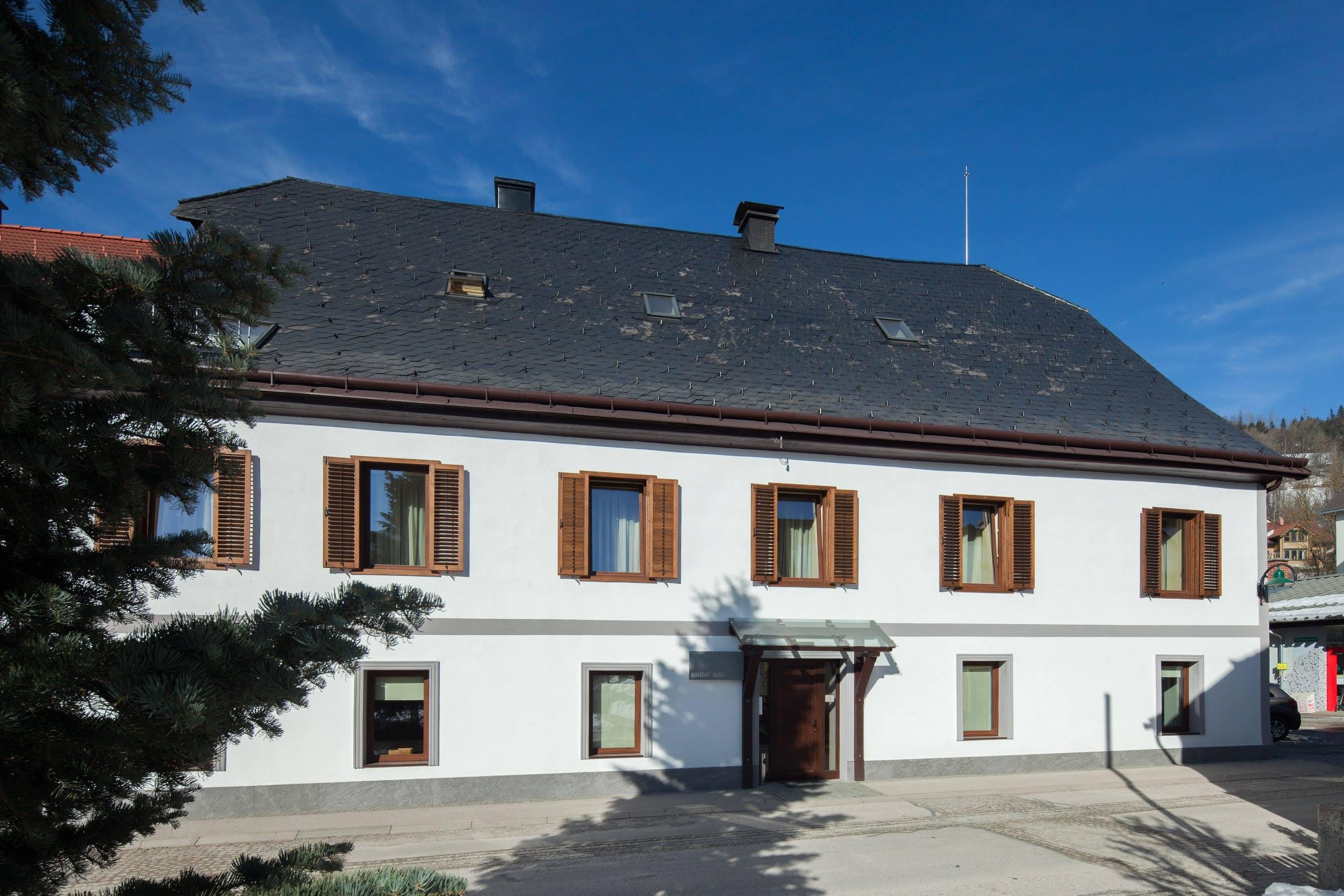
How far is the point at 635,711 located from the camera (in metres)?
13.2

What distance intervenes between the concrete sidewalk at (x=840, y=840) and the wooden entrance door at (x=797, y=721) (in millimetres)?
410

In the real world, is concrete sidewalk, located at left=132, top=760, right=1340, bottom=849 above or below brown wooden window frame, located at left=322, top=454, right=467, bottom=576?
below

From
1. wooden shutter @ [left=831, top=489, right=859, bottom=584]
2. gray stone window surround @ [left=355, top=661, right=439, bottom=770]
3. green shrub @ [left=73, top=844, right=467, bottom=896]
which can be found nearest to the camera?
green shrub @ [left=73, top=844, right=467, bottom=896]

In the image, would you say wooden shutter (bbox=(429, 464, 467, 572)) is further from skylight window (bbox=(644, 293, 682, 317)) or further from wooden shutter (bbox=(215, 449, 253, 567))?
skylight window (bbox=(644, 293, 682, 317))

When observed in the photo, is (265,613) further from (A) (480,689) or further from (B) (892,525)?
(B) (892,525)

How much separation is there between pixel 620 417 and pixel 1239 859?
29.2 feet

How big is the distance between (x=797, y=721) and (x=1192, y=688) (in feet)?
24.4

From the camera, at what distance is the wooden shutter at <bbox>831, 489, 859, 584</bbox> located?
46.3 feet

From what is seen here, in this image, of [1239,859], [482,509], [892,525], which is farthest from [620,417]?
[1239,859]

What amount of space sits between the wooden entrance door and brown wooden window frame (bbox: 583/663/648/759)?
6.94 feet

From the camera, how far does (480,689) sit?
1242cm

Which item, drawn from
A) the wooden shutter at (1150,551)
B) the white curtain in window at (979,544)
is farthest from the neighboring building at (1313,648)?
the white curtain in window at (979,544)

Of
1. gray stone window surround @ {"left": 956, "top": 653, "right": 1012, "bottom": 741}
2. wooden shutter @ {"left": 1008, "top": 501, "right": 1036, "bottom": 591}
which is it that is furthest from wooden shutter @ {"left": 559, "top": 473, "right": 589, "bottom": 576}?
wooden shutter @ {"left": 1008, "top": 501, "right": 1036, "bottom": 591}

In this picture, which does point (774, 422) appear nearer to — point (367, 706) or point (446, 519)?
point (446, 519)
